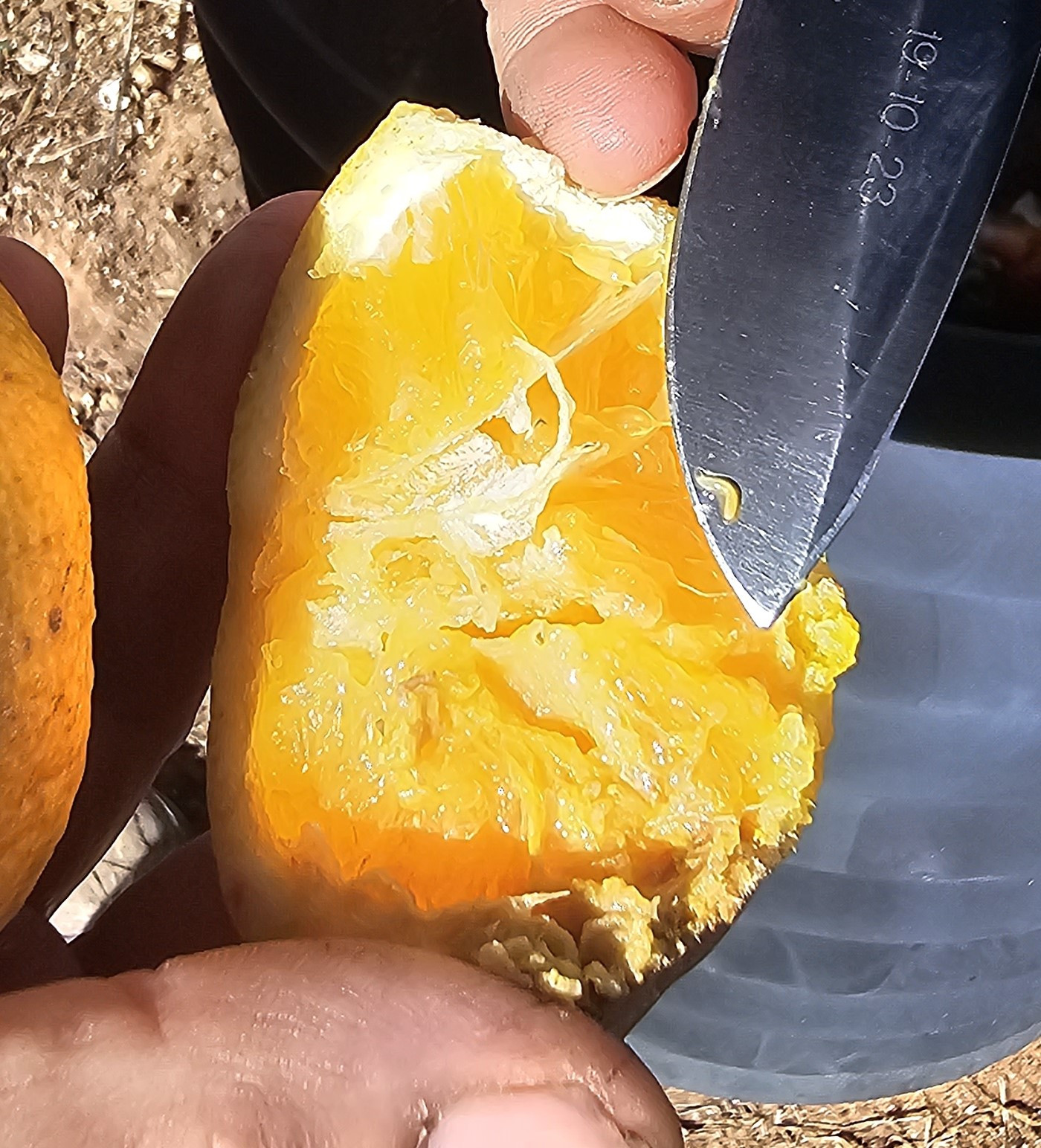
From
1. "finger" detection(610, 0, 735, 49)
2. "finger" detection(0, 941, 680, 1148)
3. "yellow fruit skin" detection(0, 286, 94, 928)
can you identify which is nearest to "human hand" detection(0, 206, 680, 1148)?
"finger" detection(0, 941, 680, 1148)

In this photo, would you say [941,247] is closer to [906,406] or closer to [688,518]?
[906,406]

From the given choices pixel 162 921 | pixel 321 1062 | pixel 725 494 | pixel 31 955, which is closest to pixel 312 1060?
A: pixel 321 1062

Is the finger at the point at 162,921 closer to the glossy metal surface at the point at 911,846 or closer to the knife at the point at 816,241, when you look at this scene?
the glossy metal surface at the point at 911,846

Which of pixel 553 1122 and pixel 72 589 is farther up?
pixel 72 589

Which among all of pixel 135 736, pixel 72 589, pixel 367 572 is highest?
pixel 72 589

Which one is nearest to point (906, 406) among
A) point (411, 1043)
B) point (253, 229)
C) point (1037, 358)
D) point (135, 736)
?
point (1037, 358)

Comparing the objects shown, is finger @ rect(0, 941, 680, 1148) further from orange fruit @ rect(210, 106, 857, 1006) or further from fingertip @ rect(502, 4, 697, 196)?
fingertip @ rect(502, 4, 697, 196)
